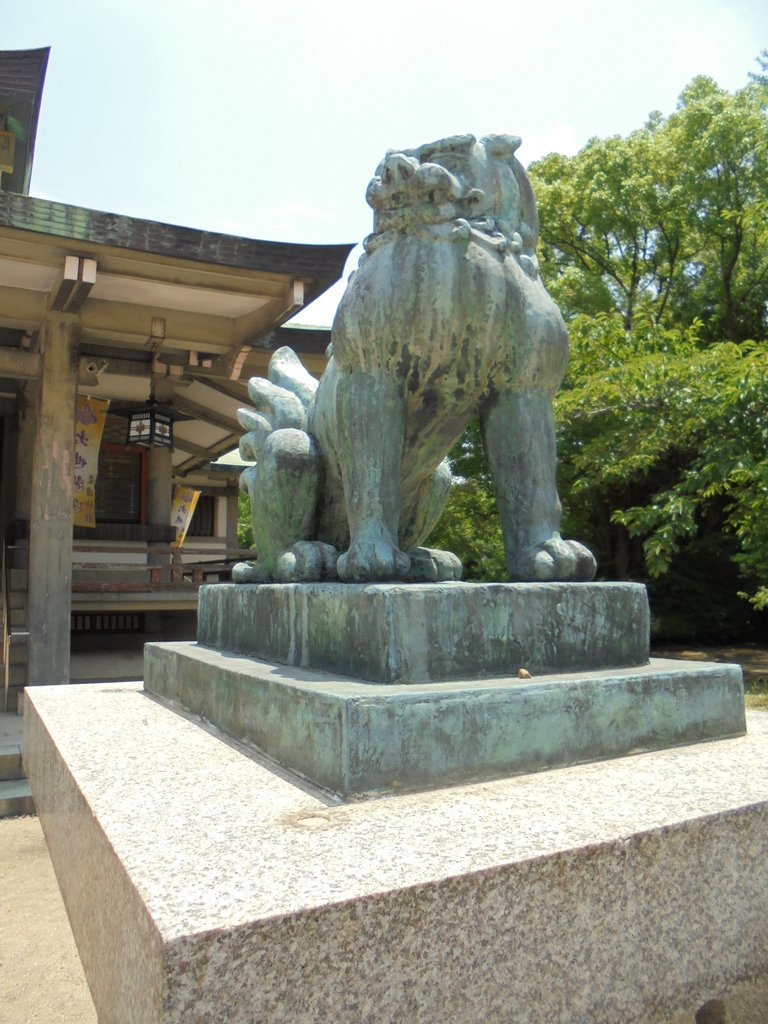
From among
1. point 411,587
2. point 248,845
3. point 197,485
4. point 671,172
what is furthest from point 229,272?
point 671,172

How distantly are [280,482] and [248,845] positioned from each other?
1.29 metres

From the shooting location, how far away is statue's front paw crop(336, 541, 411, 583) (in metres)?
1.82

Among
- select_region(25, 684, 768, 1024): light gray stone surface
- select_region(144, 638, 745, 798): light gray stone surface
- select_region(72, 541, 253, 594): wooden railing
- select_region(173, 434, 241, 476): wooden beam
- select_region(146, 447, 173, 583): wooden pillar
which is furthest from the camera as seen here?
select_region(173, 434, 241, 476): wooden beam

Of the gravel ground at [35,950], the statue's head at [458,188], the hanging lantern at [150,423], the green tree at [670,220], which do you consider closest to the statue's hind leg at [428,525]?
the statue's head at [458,188]

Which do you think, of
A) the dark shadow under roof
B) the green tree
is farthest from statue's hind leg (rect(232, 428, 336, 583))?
the green tree

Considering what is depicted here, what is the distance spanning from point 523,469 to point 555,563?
27 centimetres

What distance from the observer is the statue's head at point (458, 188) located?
6.11ft

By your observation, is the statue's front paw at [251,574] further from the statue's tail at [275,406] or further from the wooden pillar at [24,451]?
the wooden pillar at [24,451]

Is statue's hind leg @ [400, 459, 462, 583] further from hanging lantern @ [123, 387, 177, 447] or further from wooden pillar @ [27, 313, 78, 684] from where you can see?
hanging lantern @ [123, 387, 177, 447]

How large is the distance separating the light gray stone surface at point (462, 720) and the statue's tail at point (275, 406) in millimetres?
901

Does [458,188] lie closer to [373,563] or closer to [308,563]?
[373,563]

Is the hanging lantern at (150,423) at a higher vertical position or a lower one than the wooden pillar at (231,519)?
higher

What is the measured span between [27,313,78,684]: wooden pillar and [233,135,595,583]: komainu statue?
5129 mm

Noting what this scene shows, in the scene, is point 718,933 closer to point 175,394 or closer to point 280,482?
point 280,482
